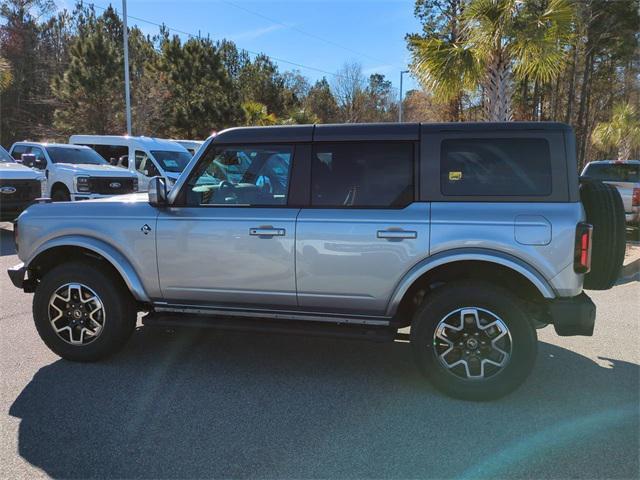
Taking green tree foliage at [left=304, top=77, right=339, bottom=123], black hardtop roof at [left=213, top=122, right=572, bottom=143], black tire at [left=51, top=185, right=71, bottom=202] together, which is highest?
green tree foliage at [left=304, top=77, right=339, bottom=123]

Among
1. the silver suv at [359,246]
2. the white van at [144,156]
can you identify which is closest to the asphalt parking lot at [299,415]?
the silver suv at [359,246]

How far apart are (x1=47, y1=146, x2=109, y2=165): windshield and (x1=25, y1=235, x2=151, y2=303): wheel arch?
33.2ft

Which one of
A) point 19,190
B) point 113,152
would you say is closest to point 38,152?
point 113,152

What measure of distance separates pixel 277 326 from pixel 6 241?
9.44 meters

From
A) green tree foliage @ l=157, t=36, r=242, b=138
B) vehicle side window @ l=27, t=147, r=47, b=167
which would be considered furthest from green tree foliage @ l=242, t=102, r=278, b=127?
vehicle side window @ l=27, t=147, r=47, b=167

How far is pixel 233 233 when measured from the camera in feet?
13.1

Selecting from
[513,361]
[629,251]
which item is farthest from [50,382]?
[629,251]

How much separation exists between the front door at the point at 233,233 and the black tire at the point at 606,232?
225 cm

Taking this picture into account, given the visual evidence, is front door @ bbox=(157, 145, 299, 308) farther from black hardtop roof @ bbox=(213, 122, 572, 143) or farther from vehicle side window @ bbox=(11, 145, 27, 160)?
vehicle side window @ bbox=(11, 145, 27, 160)

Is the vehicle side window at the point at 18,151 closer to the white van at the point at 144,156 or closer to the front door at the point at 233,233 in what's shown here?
the white van at the point at 144,156

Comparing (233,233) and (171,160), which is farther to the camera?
(171,160)

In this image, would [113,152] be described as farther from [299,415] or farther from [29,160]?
[299,415]

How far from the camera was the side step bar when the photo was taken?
3.80m

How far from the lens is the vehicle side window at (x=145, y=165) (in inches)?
589
